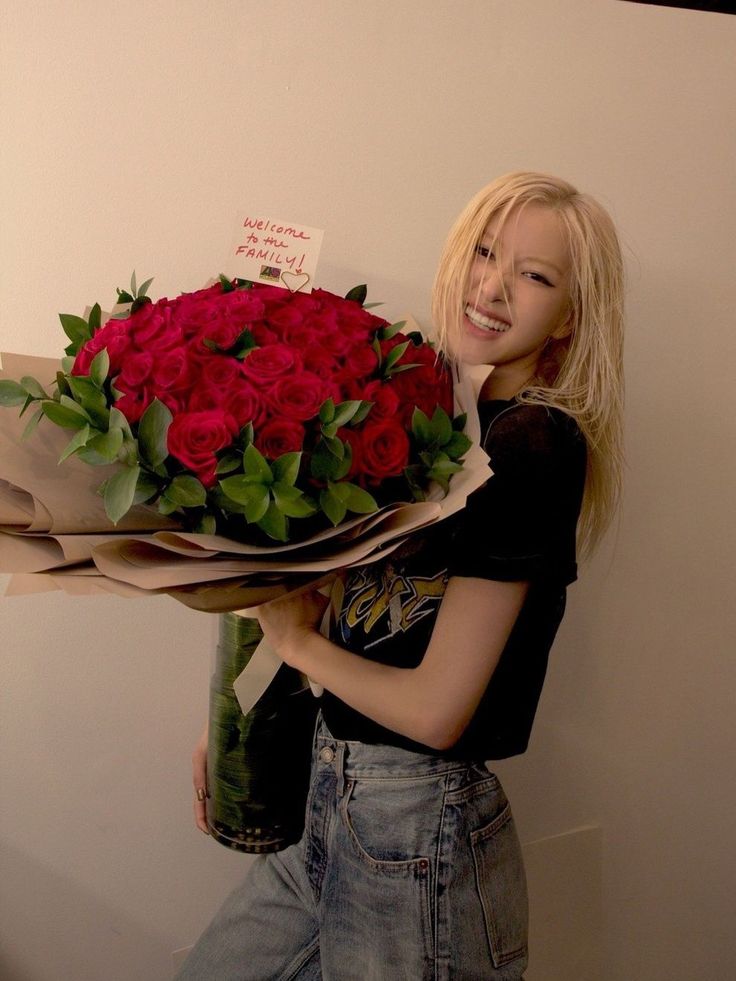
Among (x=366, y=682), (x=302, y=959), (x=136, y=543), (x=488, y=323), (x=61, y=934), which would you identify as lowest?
(x=61, y=934)

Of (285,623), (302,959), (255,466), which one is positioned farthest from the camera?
(302,959)

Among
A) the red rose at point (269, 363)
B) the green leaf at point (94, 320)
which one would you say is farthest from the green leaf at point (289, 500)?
the green leaf at point (94, 320)

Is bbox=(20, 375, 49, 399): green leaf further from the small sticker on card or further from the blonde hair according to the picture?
the blonde hair

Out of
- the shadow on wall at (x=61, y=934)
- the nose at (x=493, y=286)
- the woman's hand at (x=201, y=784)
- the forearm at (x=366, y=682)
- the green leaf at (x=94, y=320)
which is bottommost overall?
the shadow on wall at (x=61, y=934)

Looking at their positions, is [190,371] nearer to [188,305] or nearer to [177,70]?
[188,305]

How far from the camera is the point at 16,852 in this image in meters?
1.46

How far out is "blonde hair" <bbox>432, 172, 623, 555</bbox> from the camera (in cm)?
103

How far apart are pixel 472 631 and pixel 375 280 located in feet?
2.34

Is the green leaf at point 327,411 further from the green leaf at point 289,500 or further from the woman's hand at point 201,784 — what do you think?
the woman's hand at point 201,784

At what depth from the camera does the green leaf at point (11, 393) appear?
838mm

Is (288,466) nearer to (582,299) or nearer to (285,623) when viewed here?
(285,623)

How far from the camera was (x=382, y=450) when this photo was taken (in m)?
0.84

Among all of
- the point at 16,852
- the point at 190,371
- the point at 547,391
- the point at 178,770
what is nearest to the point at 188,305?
the point at 190,371

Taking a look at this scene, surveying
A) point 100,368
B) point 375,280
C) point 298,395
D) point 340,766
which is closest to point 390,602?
point 340,766
